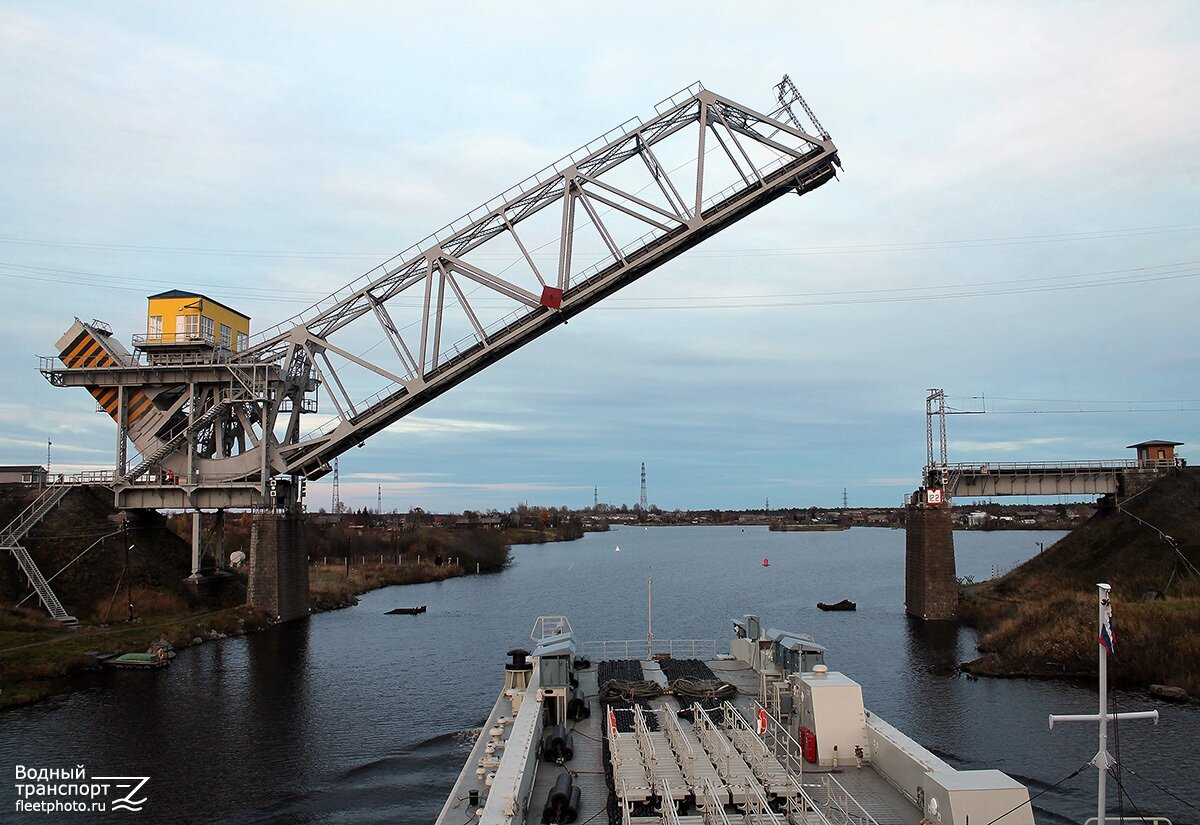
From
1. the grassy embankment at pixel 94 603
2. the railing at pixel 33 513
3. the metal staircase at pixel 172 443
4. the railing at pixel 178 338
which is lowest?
the grassy embankment at pixel 94 603

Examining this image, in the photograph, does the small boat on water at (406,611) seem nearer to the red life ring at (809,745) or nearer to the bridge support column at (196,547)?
the bridge support column at (196,547)

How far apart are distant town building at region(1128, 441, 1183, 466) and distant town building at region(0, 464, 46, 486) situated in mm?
66644

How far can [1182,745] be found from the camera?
23672mm

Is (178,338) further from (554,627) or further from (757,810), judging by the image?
(757,810)

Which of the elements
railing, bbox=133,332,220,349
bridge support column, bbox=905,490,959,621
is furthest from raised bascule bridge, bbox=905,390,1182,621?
railing, bbox=133,332,220,349

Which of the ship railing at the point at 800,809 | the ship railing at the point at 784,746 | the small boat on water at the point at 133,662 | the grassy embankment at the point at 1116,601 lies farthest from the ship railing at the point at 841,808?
the small boat on water at the point at 133,662

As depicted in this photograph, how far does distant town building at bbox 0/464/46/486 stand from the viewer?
46.8 metres

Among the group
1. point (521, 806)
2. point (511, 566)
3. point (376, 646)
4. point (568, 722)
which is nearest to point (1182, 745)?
point (568, 722)

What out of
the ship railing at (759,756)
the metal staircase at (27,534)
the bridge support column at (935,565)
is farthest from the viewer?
the bridge support column at (935,565)

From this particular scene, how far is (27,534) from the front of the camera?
4172 centimetres

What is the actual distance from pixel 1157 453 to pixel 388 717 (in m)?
51.0

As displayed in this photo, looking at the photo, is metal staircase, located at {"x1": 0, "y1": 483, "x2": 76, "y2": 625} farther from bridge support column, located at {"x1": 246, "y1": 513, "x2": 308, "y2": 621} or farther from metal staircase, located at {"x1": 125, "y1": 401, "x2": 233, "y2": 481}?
bridge support column, located at {"x1": 246, "y1": 513, "x2": 308, "y2": 621}

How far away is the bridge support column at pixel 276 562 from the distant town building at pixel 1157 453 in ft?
171

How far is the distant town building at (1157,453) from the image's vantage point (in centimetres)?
5262
